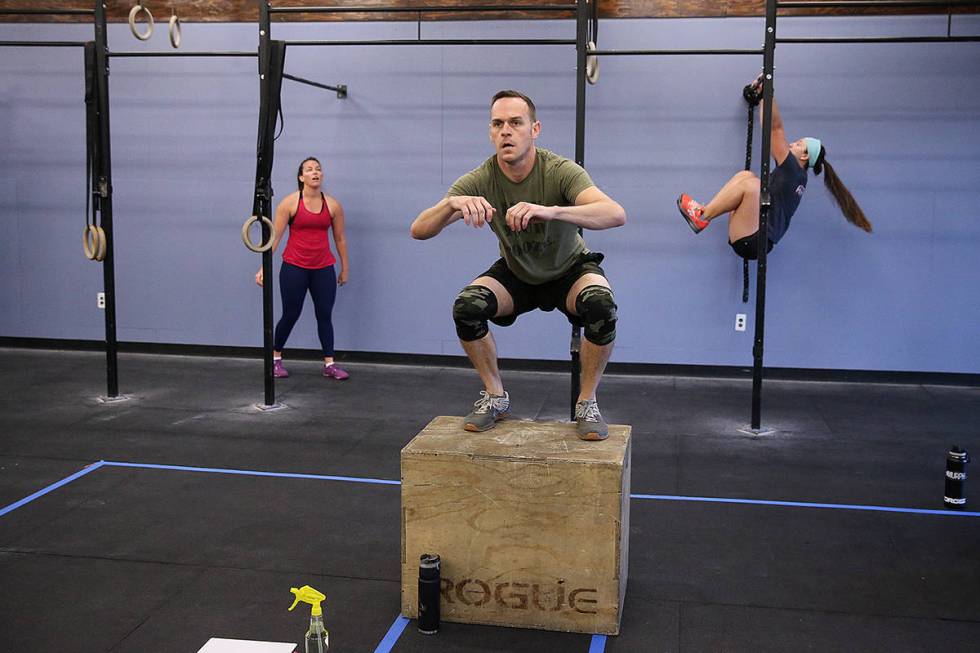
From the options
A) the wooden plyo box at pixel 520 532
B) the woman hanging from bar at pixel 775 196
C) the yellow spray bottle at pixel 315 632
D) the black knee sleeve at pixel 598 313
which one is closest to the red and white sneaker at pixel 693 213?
the woman hanging from bar at pixel 775 196

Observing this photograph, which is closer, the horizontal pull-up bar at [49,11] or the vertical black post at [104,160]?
the horizontal pull-up bar at [49,11]

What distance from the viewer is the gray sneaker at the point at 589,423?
8.85 feet

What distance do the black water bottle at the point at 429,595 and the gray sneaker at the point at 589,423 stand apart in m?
0.57

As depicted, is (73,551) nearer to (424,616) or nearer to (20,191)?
(424,616)

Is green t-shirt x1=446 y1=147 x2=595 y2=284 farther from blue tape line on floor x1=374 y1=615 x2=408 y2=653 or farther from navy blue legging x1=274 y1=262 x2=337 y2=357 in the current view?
navy blue legging x1=274 y1=262 x2=337 y2=357

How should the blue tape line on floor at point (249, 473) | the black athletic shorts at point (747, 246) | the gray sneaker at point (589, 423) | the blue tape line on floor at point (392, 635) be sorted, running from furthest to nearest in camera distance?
the black athletic shorts at point (747, 246) < the blue tape line on floor at point (249, 473) < the gray sneaker at point (589, 423) < the blue tape line on floor at point (392, 635)

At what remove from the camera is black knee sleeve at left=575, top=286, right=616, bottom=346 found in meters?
2.88

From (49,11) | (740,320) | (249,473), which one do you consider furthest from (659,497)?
(49,11)

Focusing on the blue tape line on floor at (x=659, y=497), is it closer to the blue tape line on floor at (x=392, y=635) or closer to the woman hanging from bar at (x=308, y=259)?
the blue tape line on floor at (x=392, y=635)

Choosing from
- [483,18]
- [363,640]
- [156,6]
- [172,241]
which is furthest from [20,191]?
[363,640]

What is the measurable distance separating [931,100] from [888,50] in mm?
400

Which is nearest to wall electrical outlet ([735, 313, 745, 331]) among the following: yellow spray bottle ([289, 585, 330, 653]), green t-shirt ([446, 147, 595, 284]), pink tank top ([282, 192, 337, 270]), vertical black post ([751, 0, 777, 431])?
vertical black post ([751, 0, 777, 431])

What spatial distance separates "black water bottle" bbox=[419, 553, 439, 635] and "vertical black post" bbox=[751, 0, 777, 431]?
8.33 ft

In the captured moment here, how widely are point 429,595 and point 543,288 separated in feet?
3.80
